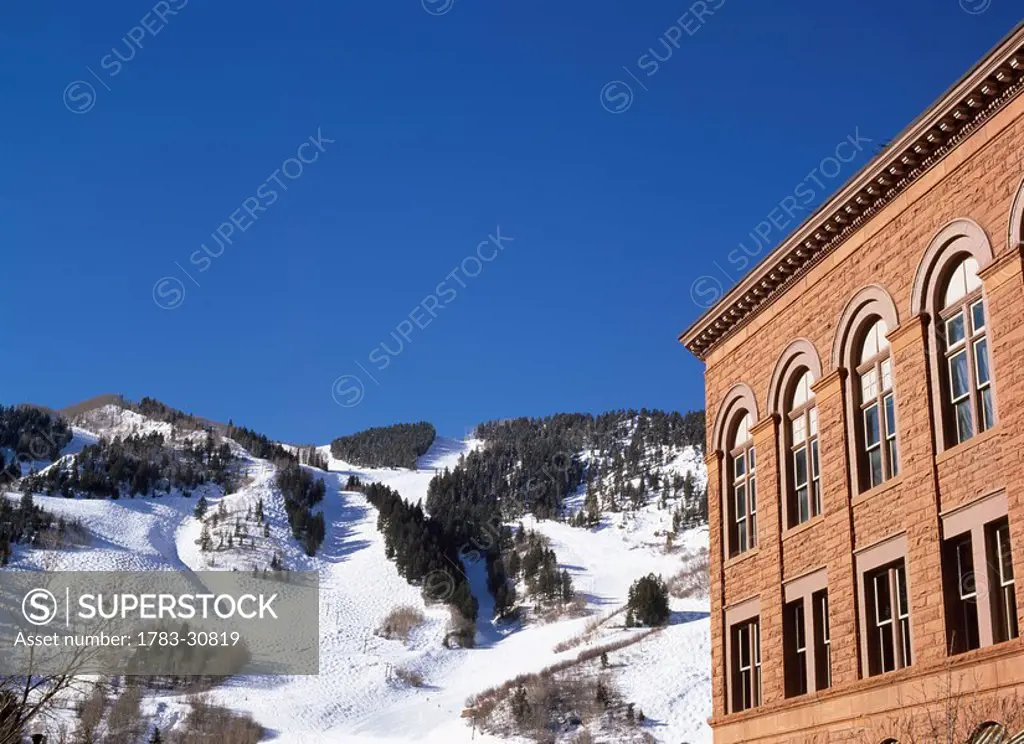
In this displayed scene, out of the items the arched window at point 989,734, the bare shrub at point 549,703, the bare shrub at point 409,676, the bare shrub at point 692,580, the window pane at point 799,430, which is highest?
the bare shrub at point 692,580

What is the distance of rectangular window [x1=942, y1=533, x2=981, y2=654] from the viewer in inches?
774

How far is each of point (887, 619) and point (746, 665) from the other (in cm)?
573

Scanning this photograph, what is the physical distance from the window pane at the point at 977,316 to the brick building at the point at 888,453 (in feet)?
0.36

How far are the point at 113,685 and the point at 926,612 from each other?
88.2 meters

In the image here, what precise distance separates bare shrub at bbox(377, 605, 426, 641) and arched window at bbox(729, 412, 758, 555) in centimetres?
10029

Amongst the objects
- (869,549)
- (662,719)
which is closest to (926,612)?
(869,549)

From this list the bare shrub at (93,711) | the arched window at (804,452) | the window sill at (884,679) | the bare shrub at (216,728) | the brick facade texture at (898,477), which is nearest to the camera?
the window sill at (884,679)

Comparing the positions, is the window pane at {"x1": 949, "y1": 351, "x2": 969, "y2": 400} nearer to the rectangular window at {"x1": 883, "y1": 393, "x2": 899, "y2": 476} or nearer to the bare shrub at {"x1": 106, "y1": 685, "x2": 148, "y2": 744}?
the rectangular window at {"x1": 883, "y1": 393, "x2": 899, "y2": 476}

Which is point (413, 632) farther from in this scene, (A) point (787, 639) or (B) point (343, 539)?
(A) point (787, 639)

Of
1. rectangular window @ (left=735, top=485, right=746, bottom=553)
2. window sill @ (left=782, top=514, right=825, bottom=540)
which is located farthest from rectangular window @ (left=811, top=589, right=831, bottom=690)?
rectangular window @ (left=735, top=485, right=746, bottom=553)

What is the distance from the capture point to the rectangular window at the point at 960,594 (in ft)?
64.5

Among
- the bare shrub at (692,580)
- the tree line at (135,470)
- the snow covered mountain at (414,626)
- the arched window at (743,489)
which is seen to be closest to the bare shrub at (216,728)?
the snow covered mountain at (414,626)

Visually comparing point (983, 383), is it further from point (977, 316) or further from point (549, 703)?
point (549, 703)

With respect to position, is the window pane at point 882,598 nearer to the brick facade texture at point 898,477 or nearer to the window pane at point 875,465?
the brick facade texture at point 898,477
